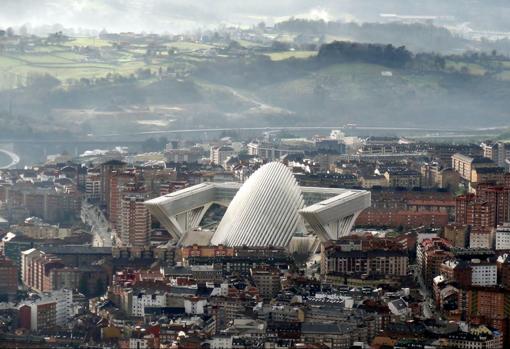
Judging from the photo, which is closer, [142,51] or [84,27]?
[142,51]

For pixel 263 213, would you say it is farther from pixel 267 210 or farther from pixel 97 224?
pixel 97 224

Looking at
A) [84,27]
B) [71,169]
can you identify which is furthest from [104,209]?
[84,27]

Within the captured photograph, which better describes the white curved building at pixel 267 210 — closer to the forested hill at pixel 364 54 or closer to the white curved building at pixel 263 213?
the white curved building at pixel 263 213

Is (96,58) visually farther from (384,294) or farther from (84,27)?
(384,294)

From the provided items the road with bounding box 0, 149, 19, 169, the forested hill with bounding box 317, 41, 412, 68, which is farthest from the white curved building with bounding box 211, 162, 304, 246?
the forested hill with bounding box 317, 41, 412, 68

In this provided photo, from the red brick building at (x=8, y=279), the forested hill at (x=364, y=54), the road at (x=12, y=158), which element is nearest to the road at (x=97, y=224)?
the red brick building at (x=8, y=279)

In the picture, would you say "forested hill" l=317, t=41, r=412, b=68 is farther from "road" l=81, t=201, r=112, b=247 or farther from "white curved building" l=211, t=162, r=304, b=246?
"white curved building" l=211, t=162, r=304, b=246
